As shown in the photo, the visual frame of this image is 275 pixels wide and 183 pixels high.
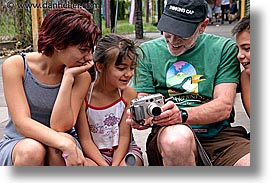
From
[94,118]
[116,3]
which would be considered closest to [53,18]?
[116,3]

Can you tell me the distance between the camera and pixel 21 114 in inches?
86.9

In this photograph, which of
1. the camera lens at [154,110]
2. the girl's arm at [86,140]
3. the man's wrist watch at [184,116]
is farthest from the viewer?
the girl's arm at [86,140]

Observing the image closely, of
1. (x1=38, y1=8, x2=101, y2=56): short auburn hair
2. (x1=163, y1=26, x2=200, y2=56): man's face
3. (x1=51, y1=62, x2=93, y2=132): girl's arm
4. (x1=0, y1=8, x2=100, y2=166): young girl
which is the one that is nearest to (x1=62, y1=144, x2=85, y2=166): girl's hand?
(x1=0, y1=8, x2=100, y2=166): young girl

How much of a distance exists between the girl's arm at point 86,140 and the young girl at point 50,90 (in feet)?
0.18

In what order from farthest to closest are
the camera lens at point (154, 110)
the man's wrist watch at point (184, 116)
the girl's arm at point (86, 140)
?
the girl's arm at point (86, 140)
the man's wrist watch at point (184, 116)
the camera lens at point (154, 110)

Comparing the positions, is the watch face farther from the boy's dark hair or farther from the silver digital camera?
the boy's dark hair

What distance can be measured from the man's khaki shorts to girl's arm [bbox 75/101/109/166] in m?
0.22

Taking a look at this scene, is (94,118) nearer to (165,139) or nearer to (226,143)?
(165,139)

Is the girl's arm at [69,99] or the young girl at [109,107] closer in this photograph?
the girl's arm at [69,99]

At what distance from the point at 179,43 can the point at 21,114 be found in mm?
723

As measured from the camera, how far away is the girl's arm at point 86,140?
2.35 meters

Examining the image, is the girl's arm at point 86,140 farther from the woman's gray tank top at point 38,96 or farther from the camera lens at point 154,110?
the camera lens at point 154,110

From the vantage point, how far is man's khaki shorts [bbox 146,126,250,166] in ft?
7.58

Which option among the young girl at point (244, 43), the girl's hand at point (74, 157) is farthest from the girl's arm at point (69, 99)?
the young girl at point (244, 43)
